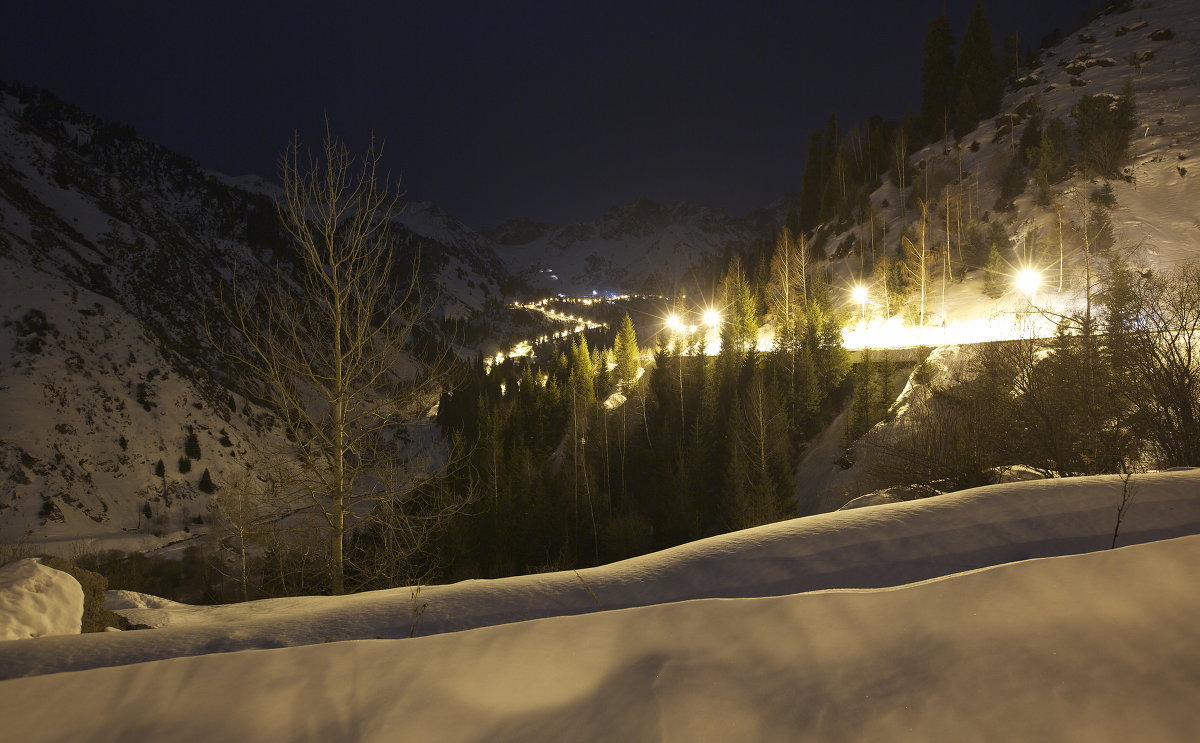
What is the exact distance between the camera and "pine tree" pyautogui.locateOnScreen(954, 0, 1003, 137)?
58.9 m

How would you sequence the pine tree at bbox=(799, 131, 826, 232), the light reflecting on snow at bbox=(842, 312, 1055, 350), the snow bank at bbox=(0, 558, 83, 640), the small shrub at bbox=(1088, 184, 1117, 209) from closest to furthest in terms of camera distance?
1. the snow bank at bbox=(0, 558, 83, 640)
2. the light reflecting on snow at bbox=(842, 312, 1055, 350)
3. the small shrub at bbox=(1088, 184, 1117, 209)
4. the pine tree at bbox=(799, 131, 826, 232)

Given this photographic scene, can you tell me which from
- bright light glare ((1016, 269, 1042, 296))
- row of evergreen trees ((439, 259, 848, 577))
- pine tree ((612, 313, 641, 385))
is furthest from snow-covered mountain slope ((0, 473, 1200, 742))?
pine tree ((612, 313, 641, 385))

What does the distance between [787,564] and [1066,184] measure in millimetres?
52985

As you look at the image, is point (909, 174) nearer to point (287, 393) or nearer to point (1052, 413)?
point (1052, 413)

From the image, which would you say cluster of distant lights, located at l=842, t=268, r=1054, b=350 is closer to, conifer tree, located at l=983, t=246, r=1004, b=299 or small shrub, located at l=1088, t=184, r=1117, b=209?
conifer tree, located at l=983, t=246, r=1004, b=299

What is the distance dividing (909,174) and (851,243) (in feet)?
38.0

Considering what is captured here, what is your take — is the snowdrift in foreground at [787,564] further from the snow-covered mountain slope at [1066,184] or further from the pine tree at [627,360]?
the pine tree at [627,360]

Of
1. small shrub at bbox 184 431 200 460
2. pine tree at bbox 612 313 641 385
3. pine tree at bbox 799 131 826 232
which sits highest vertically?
pine tree at bbox 799 131 826 232

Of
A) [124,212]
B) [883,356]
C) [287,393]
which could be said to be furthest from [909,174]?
[124,212]

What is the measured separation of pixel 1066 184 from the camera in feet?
134

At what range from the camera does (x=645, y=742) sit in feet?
6.84

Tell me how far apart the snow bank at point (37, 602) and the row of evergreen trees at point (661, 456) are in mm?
18135

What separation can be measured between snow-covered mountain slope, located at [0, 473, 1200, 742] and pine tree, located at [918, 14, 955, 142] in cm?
7730

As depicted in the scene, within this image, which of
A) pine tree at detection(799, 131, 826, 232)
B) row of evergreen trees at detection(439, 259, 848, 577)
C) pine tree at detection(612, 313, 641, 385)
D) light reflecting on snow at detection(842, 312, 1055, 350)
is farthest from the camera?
pine tree at detection(799, 131, 826, 232)
